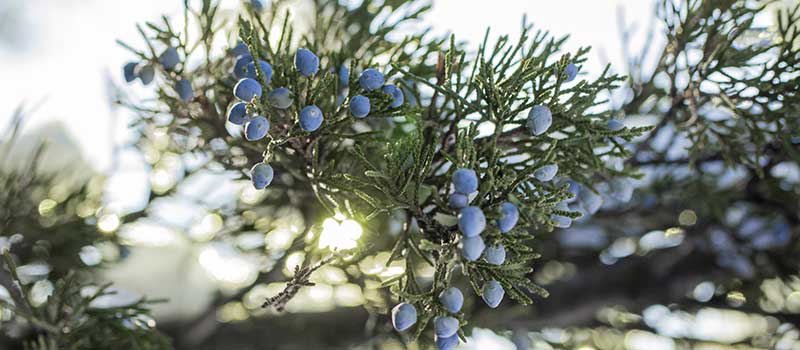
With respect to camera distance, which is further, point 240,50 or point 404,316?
point 240,50

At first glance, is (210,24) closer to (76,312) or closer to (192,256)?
(76,312)

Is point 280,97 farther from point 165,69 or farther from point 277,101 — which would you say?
point 165,69

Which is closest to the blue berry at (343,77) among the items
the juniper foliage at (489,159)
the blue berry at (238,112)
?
the juniper foliage at (489,159)

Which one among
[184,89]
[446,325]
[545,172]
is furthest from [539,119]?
[184,89]

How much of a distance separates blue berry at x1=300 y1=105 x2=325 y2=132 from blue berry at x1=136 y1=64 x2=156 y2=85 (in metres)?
0.18

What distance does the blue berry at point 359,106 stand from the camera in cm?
43

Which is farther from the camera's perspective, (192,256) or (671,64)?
(192,256)

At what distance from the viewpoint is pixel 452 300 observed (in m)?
0.42

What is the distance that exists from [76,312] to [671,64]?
0.53 m

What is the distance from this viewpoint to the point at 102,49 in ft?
3.39

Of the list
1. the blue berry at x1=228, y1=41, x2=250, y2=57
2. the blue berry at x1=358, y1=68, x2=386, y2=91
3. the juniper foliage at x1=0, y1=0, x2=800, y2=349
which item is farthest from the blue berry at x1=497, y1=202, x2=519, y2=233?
the blue berry at x1=228, y1=41, x2=250, y2=57

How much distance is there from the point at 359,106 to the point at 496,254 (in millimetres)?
124

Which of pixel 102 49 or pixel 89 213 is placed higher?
pixel 102 49

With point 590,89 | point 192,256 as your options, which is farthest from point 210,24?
point 192,256
